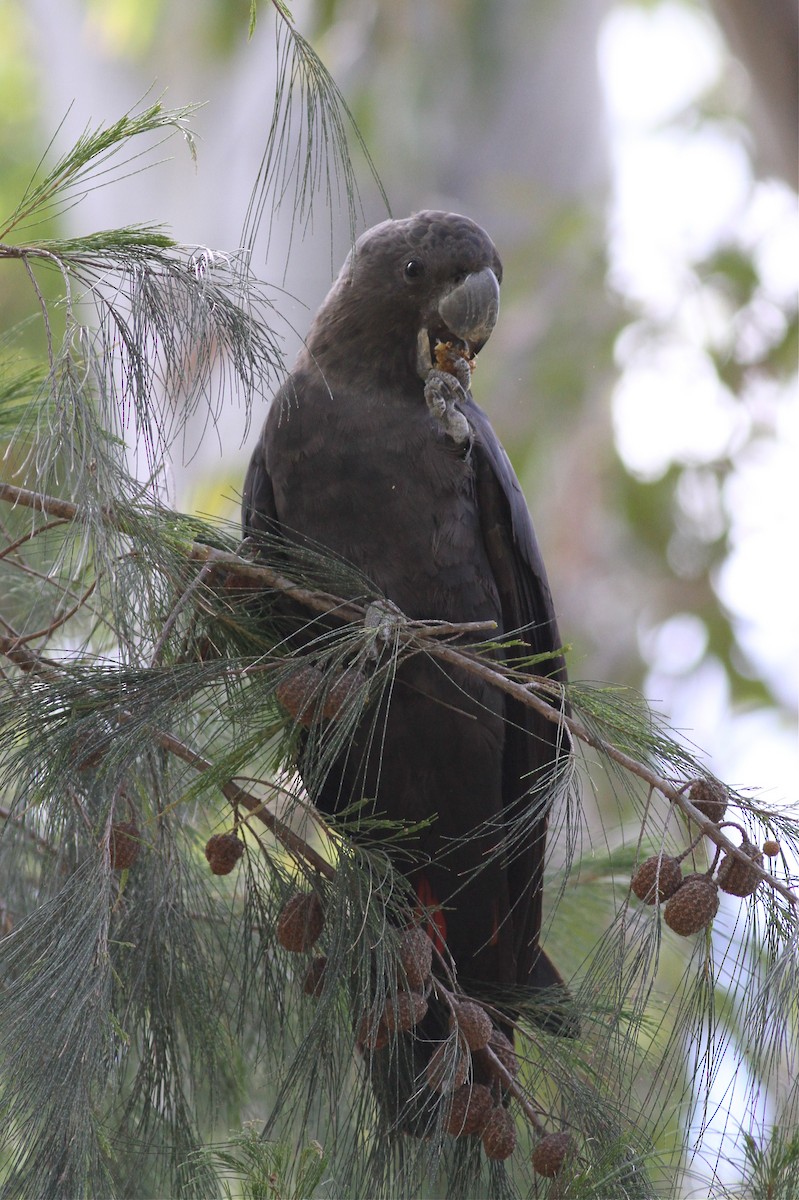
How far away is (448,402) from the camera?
7.53 ft

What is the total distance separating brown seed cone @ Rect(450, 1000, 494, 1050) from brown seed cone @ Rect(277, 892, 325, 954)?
0.22 meters

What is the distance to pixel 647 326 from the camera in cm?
716

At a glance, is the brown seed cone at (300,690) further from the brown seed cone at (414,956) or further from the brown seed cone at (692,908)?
the brown seed cone at (692,908)

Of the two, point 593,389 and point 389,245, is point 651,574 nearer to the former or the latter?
point 593,389

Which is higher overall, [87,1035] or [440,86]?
[440,86]

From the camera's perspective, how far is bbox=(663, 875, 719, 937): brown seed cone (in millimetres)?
1430

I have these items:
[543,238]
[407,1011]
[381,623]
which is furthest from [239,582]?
[543,238]

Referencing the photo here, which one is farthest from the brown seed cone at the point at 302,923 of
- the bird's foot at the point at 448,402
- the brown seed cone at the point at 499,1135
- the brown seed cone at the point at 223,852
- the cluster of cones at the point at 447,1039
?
the bird's foot at the point at 448,402

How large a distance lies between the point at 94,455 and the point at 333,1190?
0.99 meters

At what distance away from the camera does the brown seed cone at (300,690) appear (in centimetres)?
160

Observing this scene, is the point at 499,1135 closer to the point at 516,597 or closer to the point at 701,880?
the point at 701,880

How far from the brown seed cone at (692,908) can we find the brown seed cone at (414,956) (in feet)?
1.11

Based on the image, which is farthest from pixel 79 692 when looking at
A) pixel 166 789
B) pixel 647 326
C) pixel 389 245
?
pixel 647 326

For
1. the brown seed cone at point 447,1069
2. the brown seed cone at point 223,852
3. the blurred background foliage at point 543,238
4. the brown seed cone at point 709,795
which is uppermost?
the blurred background foliage at point 543,238
